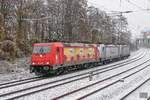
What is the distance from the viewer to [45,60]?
29.2m

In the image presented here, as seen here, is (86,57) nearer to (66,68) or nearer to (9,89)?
(66,68)

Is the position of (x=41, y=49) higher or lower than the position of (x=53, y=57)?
higher

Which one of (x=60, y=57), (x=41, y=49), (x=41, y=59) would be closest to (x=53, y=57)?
(x=41, y=59)

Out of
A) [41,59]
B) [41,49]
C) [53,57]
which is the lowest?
[41,59]

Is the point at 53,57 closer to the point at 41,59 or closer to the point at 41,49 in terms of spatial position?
the point at 41,59

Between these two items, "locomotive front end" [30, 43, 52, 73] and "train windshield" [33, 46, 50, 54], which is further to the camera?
"train windshield" [33, 46, 50, 54]

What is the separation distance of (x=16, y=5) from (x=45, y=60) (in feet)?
59.8

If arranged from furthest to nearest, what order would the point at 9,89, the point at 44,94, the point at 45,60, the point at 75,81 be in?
the point at 45,60, the point at 75,81, the point at 9,89, the point at 44,94

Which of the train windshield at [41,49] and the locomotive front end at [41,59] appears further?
the train windshield at [41,49]

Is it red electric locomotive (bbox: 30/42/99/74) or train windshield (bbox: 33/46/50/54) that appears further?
train windshield (bbox: 33/46/50/54)

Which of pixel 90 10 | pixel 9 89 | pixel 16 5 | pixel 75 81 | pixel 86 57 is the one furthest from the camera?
pixel 90 10

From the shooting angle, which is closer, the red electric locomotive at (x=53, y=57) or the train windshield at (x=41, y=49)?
the red electric locomotive at (x=53, y=57)

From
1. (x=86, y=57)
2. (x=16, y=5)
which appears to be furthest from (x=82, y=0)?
(x=86, y=57)

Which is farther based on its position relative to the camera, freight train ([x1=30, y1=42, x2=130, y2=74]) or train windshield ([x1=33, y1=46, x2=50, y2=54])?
train windshield ([x1=33, y1=46, x2=50, y2=54])
